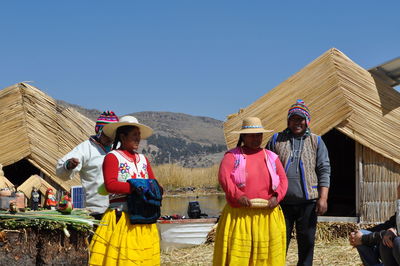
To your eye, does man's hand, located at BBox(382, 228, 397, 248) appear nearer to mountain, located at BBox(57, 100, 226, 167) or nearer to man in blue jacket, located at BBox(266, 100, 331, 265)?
man in blue jacket, located at BBox(266, 100, 331, 265)

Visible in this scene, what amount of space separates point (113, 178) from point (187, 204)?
12.7 metres

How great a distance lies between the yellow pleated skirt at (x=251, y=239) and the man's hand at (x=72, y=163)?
123 centimetres

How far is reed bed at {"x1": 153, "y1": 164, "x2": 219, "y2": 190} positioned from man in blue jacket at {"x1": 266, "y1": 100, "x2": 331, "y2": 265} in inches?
575

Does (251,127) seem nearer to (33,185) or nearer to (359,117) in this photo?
(359,117)

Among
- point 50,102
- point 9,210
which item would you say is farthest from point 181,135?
point 9,210

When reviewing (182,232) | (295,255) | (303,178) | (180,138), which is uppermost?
(180,138)

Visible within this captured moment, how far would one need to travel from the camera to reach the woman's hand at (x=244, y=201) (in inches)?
174

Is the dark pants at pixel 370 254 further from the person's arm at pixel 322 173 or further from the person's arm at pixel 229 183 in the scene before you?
the person's arm at pixel 229 183

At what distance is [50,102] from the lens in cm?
1013

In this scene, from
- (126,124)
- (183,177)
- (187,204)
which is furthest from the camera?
(183,177)

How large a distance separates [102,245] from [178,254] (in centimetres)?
322

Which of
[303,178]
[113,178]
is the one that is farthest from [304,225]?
[113,178]

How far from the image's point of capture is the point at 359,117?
25.6 ft

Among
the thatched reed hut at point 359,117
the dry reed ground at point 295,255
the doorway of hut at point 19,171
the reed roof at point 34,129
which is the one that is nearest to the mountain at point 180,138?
the doorway of hut at point 19,171
